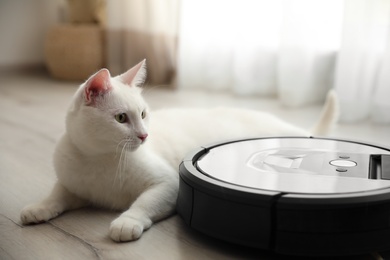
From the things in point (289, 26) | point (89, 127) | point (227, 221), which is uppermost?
point (289, 26)

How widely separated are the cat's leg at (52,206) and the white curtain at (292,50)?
1267 mm

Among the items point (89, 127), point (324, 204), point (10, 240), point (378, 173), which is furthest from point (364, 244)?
point (10, 240)

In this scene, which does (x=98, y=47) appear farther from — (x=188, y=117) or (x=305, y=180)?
(x=305, y=180)

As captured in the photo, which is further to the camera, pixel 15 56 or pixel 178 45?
pixel 15 56

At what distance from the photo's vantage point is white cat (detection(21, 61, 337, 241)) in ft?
3.72

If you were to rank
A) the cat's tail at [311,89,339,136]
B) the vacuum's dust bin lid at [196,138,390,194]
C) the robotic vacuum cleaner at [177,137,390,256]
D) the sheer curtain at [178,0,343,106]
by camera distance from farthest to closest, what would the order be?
the sheer curtain at [178,0,343,106] → the cat's tail at [311,89,339,136] → the vacuum's dust bin lid at [196,138,390,194] → the robotic vacuum cleaner at [177,137,390,256]

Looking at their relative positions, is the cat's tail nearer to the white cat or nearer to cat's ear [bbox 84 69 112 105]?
the white cat

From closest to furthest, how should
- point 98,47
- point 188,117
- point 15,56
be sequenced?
point 188,117
point 98,47
point 15,56

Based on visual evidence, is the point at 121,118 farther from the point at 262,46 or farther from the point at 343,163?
the point at 262,46

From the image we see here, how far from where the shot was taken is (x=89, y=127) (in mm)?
1143

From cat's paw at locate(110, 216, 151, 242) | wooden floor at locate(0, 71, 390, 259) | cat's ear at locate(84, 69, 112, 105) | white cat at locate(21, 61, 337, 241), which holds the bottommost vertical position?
wooden floor at locate(0, 71, 390, 259)

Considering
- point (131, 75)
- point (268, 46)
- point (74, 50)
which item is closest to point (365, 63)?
point (268, 46)

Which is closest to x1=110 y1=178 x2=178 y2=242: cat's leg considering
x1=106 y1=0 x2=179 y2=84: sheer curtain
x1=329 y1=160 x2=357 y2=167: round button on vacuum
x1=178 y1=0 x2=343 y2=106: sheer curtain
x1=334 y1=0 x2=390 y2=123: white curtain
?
x1=329 y1=160 x2=357 y2=167: round button on vacuum

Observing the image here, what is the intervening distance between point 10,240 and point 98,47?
2158 millimetres
